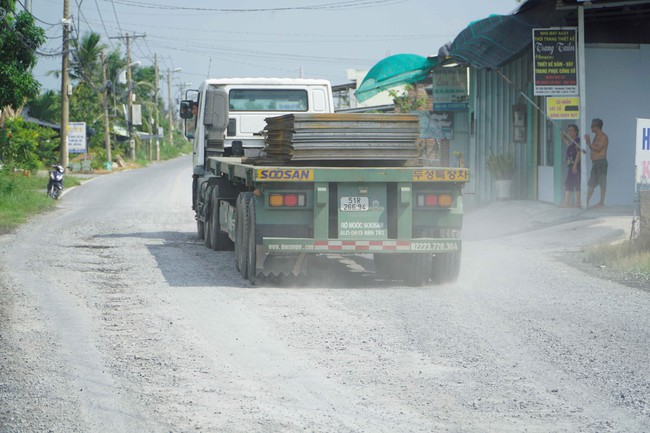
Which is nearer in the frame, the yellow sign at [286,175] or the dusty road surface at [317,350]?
the dusty road surface at [317,350]

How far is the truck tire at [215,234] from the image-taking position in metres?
15.2

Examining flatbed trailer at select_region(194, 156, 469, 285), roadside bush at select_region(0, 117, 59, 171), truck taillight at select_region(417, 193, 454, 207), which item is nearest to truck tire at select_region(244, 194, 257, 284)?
flatbed trailer at select_region(194, 156, 469, 285)

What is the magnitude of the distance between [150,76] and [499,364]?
97.4 meters

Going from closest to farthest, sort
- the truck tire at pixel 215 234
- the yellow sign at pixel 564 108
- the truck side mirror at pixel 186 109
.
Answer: the truck tire at pixel 215 234
the truck side mirror at pixel 186 109
the yellow sign at pixel 564 108

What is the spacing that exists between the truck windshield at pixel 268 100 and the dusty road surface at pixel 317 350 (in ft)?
10.6

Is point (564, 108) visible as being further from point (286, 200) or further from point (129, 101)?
point (129, 101)

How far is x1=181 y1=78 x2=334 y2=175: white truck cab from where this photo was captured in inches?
638

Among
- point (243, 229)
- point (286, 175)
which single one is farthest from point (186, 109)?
point (286, 175)

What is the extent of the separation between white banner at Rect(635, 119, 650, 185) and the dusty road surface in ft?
6.25

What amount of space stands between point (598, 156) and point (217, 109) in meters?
7.18

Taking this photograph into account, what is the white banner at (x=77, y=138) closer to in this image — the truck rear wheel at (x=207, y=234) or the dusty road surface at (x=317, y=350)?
the truck rear wheel at (x=207, y=234)

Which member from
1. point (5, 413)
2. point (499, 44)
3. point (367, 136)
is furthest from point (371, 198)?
point (499, 44)

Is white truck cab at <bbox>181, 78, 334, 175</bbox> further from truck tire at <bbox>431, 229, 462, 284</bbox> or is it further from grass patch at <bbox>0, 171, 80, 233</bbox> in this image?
grass patch at <bbox>0, 171, 80, 233</bbox>

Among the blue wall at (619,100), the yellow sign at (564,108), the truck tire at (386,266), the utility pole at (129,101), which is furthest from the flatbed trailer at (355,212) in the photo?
the utility pole at (129,101)
